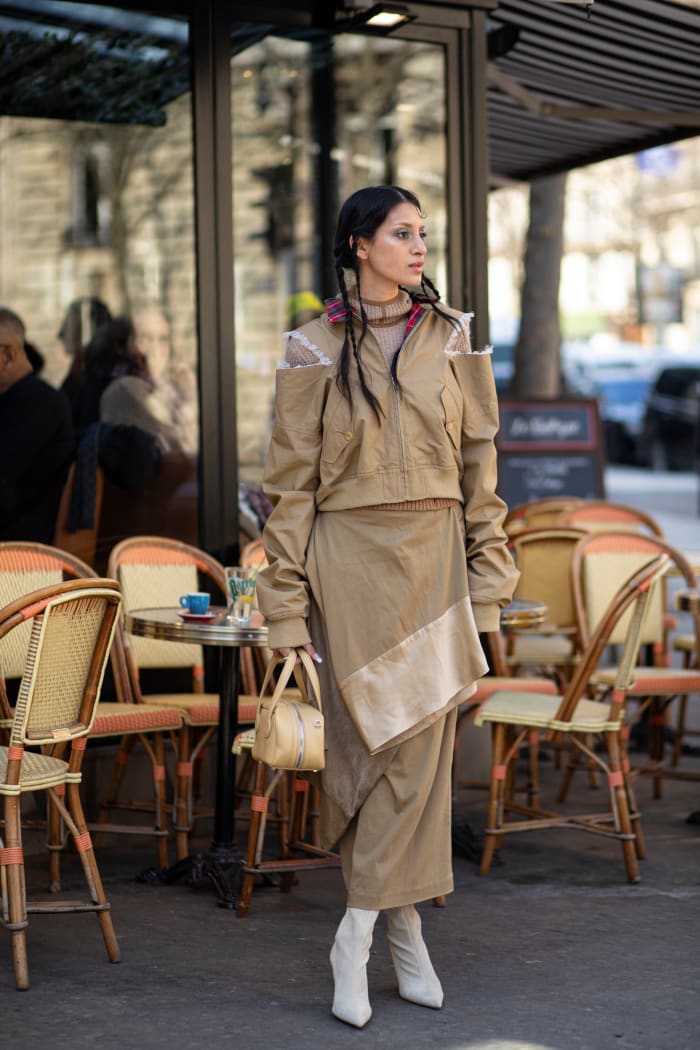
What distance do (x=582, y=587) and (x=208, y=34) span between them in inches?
106

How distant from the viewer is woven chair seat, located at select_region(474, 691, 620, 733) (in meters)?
5.09

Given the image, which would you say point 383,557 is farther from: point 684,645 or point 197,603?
point 684,645

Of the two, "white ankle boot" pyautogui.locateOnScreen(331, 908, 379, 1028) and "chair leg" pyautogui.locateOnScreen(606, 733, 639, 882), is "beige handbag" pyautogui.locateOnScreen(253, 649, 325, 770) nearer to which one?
"white ankle boot" pyautogui.locateOnScreen(331, 908, 379, 1028)

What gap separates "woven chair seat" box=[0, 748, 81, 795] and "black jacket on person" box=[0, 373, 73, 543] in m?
2.12

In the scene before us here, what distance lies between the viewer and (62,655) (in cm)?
412

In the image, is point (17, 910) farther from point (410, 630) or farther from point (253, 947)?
point (410, 630)

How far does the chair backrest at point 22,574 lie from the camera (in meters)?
5.39

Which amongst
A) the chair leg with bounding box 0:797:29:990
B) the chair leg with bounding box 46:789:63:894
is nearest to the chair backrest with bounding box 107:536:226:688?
the chair leg with bounding box 46:789:63:894

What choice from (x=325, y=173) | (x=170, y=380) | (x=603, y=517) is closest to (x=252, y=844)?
(x=170, y=380)

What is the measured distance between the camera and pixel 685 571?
6625mm

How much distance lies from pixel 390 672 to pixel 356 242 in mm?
1054

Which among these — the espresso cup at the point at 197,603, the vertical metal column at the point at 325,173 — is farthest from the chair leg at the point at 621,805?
the vertical metal column at the point at 325,173

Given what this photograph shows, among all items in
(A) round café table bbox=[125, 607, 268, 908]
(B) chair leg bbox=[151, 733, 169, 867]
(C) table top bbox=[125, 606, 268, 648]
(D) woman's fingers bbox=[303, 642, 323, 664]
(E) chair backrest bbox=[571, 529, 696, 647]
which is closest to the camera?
(D) woman's fingers bbox=[303, 642, 323, 664]

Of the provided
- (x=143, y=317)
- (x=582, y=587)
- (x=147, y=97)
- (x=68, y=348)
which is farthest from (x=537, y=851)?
(x=147, y=97)
